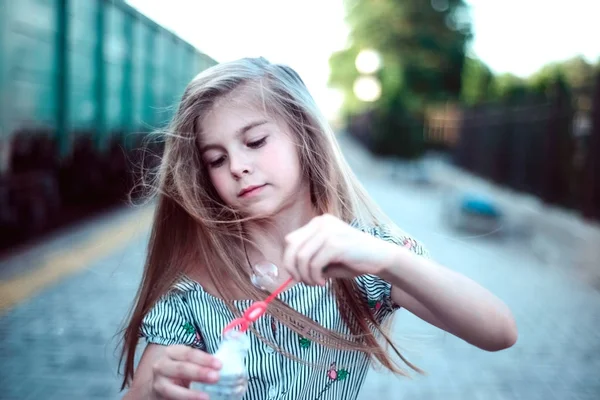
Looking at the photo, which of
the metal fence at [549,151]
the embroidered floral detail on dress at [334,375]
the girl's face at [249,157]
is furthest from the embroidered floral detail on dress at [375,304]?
the metal fence at [549,151]

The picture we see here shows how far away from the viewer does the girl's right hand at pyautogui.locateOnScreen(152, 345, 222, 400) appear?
116cm

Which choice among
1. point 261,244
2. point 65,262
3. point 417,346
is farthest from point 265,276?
point 65,262

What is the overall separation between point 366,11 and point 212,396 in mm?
36677

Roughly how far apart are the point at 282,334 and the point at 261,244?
0.73 feet

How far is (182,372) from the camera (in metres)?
1.23

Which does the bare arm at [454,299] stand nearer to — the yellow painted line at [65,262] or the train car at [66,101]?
the yellow painted line at [65,262]

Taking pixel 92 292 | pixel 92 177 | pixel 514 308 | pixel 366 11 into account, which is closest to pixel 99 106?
pixel 92 177

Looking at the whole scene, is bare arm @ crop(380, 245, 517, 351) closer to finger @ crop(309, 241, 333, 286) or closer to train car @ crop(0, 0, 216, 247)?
finger @ crop(309, 241, 333, 286)

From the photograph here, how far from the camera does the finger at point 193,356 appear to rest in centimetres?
116

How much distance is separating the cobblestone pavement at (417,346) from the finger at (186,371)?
88 cm

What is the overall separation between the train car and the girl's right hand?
10.3 ft

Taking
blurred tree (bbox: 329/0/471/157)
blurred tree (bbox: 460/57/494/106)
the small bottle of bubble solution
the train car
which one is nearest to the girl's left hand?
the small bottle of bubble solution

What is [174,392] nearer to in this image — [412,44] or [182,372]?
[182,372]

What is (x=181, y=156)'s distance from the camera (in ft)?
5.55
